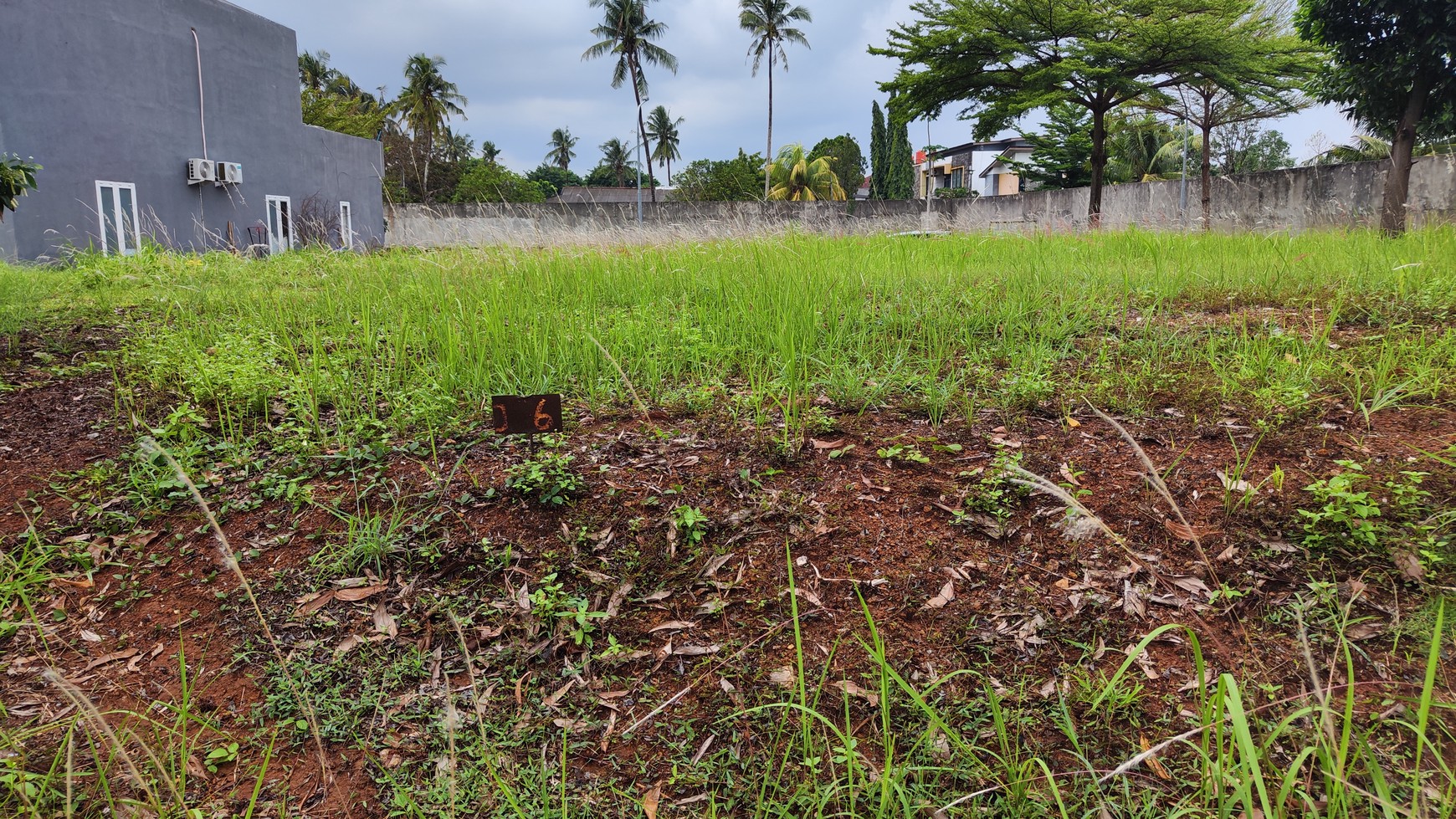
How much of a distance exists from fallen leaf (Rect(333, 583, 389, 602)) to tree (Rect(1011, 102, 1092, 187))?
35481mm

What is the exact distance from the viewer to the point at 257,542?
7.47 ft

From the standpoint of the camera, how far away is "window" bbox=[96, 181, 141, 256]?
411 inches

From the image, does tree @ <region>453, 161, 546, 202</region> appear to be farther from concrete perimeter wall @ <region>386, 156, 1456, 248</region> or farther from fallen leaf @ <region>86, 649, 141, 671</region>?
fallen leaf @ <region>86, 649, 141, 671</region>

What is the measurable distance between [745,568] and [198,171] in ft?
44.8

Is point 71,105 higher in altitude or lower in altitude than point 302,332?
higher

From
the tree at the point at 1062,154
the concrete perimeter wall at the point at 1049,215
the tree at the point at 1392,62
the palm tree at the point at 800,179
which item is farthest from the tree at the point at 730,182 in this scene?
the tree at the point at 1392,62

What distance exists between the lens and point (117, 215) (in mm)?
10750

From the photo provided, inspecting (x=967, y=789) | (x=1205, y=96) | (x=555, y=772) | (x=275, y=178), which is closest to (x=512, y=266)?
(x=555, y=772)

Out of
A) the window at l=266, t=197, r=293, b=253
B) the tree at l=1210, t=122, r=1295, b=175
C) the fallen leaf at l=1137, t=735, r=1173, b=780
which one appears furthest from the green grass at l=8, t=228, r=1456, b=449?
the tree at l=1210, t=122, r=1295, b=175

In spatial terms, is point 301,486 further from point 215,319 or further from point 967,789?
point 215,319

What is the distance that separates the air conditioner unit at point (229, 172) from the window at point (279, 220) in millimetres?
1198

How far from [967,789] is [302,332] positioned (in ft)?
12.2

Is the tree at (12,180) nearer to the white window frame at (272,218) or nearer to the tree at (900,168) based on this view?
the white window frame at (272,218)

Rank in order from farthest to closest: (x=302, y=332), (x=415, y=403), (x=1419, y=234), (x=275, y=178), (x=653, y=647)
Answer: (x=275, y=178)
(x=1419, y=234)
(x=302, y=332)
(x=415, y=403)
(x=653, y=647)
